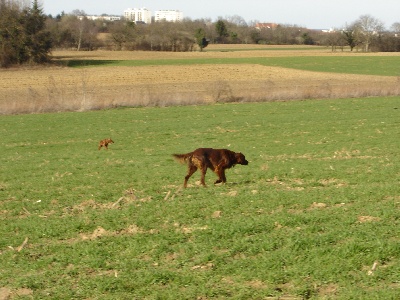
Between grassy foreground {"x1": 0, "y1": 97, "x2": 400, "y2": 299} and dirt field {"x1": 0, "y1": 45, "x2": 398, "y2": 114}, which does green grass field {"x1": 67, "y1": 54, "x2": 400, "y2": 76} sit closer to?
dirt field {"x1": 0, "y1": 45, "x2": 398, "y2": 114}

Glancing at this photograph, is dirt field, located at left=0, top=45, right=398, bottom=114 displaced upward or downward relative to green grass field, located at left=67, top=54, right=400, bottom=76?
downward

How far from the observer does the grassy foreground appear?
616cm

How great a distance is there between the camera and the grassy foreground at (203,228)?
20.2 feet

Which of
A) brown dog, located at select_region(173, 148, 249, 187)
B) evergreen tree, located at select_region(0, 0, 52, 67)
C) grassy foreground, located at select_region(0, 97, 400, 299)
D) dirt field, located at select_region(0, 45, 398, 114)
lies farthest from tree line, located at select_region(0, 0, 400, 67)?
brown dog, located at select_region(173, 148, 249, 187)

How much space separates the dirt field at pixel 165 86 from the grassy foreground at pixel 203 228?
53.1 ft

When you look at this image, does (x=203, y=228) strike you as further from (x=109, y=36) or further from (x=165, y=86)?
(x=109, y=36)

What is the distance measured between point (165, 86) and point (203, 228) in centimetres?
4149

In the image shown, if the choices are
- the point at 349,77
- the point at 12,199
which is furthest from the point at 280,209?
the point at 349,77

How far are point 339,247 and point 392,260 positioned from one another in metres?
0.60

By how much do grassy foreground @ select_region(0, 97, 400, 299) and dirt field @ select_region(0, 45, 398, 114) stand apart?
16.2 m

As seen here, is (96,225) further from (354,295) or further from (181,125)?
(181,125)

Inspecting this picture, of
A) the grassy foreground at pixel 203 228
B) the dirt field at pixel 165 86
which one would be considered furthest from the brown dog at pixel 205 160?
the dirt field at pixel 165 86

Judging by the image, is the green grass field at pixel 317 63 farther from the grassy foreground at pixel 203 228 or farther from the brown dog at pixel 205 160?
the brown dog at pixel 205 160

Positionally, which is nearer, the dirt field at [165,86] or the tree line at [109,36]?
the dirt field at [165,86]
